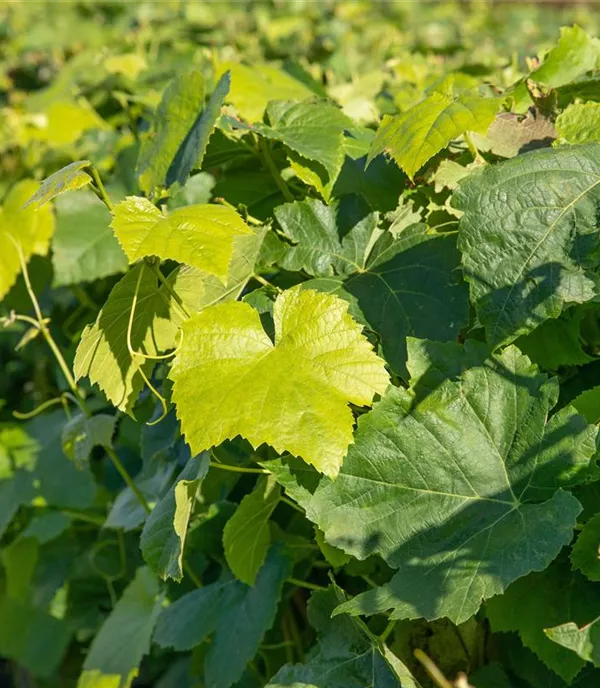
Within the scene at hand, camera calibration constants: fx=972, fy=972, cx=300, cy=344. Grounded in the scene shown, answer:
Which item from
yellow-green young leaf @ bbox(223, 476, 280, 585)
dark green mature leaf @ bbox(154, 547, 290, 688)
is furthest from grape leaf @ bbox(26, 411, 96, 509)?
yellow-green young leaf @ bbox(223, 476, 280, 585)

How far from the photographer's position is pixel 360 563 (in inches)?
61.9

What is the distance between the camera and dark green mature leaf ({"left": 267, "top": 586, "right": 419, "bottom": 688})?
1365 mm

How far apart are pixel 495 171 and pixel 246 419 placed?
481 millimetres

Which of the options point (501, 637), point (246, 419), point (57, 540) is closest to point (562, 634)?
point (246, 419)

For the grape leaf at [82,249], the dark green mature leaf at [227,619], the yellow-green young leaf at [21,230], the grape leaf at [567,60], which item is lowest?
the dark green mature leaf at [227,619]

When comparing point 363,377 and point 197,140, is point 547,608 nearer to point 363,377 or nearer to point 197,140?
point 363,377

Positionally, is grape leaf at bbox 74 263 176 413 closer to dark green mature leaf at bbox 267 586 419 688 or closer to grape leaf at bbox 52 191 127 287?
dark green mature leaf at bbox 267 586 419 688

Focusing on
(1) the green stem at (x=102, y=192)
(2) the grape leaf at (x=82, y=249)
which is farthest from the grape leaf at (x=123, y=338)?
(2) the grape leaf at (x=82, y=249)

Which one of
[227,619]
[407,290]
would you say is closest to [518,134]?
[407,290]

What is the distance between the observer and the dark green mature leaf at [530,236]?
4.12ft

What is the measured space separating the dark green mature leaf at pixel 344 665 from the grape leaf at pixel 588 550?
27cm

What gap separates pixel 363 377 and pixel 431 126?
393mm

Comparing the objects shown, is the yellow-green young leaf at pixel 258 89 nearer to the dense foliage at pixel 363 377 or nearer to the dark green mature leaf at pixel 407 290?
the dense foliage at pixel 363 377

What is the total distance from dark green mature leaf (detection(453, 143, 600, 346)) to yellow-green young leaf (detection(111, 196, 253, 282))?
32 cm
